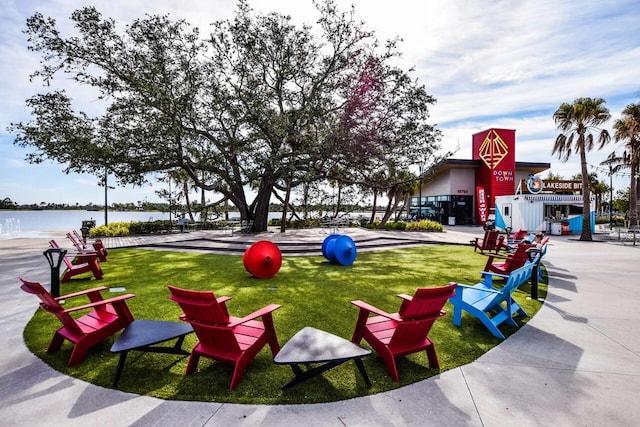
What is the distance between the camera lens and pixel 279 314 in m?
5.62

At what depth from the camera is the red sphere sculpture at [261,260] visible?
820 cm

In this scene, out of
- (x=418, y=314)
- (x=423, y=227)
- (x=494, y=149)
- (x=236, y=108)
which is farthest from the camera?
(x=494, y=149)

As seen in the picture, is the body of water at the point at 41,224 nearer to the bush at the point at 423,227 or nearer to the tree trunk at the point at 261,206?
the tree trunk at the point at 261,206

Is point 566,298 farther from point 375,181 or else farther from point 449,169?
point 449,169

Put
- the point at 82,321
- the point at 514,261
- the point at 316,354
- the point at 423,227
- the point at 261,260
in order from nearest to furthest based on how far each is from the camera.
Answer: the point at 316,354, the point at 82,321, the point at 514,261, the point at 261,260, the point at 423,227

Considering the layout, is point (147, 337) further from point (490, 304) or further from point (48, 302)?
point (490, 304)

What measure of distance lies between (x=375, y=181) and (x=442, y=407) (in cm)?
1667

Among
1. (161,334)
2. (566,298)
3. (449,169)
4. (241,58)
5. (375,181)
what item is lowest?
(566,298)

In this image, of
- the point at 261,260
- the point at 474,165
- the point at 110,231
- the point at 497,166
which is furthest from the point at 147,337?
the point at 474,165

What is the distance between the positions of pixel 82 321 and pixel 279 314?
108 inches

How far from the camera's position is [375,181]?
19.2 meters

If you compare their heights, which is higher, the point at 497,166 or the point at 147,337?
the point at 497,166

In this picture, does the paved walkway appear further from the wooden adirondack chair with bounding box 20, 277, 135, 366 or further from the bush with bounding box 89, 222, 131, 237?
the bush with bounding box 89, 222, 131, 237

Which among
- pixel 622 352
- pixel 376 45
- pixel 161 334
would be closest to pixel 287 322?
pixel 161 334
